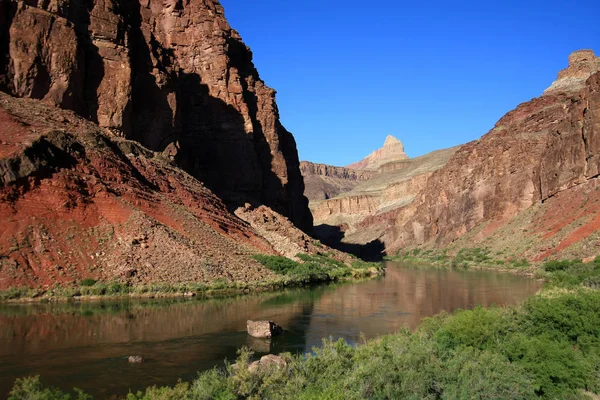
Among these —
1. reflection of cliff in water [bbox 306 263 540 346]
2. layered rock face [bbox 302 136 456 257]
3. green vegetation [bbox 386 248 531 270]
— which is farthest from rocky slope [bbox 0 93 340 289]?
layered rock face [bbox 302 136 456 257]

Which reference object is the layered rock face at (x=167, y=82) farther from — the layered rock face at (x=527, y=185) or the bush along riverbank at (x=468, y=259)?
the layered rock face at (x=527, y=185)

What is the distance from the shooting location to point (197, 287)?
34.5 meters

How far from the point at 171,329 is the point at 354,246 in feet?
343

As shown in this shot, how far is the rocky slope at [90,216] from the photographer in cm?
3275

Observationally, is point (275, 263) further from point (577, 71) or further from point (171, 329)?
point (577, 71)

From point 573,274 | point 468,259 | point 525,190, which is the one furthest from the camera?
point 525,190

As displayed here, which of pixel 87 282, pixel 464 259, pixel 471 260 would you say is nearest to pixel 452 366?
pixel 87 282

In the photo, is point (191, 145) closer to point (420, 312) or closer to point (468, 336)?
point (420, 312)

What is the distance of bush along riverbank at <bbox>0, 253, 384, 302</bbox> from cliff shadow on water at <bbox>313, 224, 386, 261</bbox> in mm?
49984

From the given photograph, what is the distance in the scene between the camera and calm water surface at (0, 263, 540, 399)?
648 inches

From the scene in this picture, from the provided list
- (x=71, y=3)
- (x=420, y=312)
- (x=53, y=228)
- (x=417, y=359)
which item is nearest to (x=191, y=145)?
(x=71, y=3)

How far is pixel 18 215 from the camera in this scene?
33.3 meters

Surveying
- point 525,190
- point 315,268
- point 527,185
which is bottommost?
point 315,268

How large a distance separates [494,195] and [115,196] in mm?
62952
